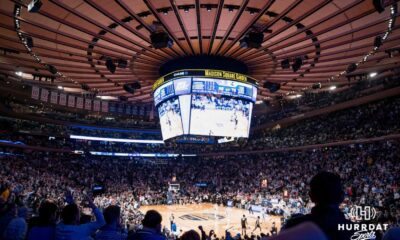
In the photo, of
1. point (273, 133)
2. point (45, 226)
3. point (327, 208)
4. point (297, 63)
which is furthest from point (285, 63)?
point (273, 133)

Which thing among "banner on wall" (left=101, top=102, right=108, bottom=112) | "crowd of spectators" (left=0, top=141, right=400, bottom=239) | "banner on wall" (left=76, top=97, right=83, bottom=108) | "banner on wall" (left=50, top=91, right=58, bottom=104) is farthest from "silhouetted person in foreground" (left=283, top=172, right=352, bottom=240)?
"banner on wall" (left=101, top=102, right=108, bottom=112)

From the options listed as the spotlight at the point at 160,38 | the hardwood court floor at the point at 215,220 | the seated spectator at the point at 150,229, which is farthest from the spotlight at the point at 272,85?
the seated spectator at the point at 150,229

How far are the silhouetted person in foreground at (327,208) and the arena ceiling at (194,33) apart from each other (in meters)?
7.69

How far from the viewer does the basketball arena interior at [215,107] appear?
15.9 feet

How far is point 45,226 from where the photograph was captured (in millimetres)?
3859

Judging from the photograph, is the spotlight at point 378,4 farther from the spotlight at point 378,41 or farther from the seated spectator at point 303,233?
the seated spectator at point 303,233

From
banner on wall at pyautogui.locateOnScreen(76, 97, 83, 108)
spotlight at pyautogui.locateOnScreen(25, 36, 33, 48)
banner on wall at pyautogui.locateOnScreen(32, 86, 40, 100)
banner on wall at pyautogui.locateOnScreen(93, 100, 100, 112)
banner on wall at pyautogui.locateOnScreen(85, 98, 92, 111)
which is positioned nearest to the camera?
spotlight at pyautogui.locateOnScreen(25, 36, 33, 48)

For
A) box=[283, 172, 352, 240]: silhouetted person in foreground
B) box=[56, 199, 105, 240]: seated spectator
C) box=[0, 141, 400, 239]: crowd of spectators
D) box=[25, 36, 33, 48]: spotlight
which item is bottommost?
box=[0, 141, 400, 239]: crowd of spectators

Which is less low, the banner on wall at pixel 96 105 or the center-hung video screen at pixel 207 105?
the banner on wall at pixel 96 105

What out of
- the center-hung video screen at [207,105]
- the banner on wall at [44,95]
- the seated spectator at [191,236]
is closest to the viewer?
the seated spectator at [191,236]

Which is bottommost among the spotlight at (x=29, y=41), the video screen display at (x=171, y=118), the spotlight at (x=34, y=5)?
the video screen display at (x=171, y=118)

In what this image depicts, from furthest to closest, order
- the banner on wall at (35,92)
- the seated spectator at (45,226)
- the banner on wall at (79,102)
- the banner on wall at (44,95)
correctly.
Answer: the banner on wall at (79,102) < the banner on wall at (44,95) < the banner on wall at (35,92) < the seated spectator at (45,226)

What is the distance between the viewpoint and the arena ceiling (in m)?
A: 9.15

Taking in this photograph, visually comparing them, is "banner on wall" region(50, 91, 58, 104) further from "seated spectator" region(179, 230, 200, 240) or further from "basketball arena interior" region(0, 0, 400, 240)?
"seated spectator" region(179, 230, 200, 240)
